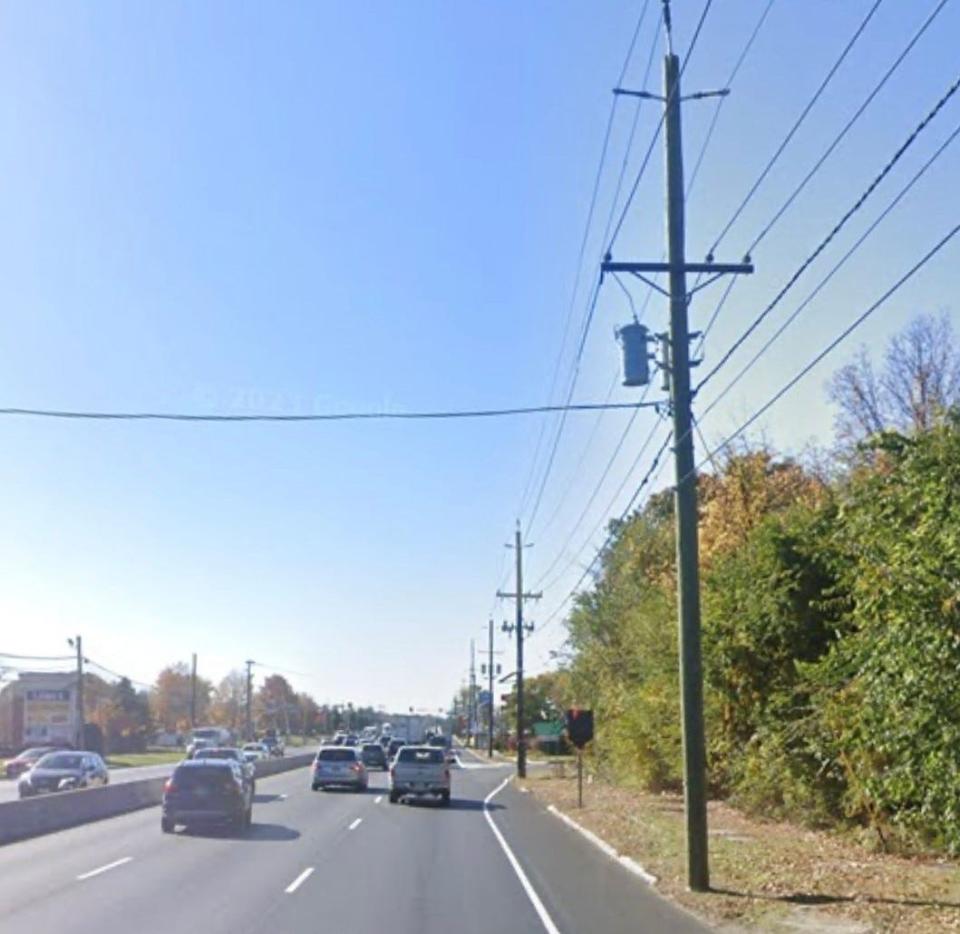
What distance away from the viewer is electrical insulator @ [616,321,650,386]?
772 inches

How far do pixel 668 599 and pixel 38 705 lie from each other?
106 meters

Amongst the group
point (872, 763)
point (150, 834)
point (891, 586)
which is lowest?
point (150, 834)

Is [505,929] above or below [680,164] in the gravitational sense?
below

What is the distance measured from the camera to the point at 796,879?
729 inches

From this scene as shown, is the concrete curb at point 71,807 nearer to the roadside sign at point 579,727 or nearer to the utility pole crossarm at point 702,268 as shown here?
the roadside sign at point 579,727

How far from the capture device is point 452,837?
28516 mm

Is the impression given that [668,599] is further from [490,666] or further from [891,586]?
[490,666]

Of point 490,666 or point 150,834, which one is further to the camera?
point 490,666

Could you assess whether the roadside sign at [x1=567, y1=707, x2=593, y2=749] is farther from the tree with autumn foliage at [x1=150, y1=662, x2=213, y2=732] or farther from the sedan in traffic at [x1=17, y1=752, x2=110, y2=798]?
the tree with autumn foliage at [x1=150, y1=662, x2=213, y2=732]

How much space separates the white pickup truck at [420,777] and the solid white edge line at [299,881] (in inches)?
790

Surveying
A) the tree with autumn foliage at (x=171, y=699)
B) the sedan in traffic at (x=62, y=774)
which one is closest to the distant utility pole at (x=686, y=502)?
the sedan in traffic at (x=62, y=774)

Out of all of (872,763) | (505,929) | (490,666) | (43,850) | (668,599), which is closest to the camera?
(505,929)

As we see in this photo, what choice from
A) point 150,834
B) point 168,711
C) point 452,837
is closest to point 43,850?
point 150,834

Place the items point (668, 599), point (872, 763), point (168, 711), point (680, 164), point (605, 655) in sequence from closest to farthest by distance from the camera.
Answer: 1. point (680, 164)
2. point (872, 763)
3. point (668, 599)
4. point (605, 655)
5. point (168, 711)
